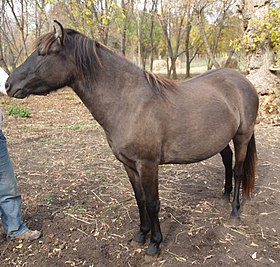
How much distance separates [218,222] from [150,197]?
102 cm

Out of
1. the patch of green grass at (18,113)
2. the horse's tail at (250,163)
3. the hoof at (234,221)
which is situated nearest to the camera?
the hoof at (234,221)

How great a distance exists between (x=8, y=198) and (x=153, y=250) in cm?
131

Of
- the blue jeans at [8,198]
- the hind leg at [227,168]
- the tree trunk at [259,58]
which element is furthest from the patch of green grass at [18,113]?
the hind leg at [227,168]

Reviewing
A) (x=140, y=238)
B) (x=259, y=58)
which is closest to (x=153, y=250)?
(x=140, y=238)

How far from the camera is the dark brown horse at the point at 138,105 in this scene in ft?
6.56

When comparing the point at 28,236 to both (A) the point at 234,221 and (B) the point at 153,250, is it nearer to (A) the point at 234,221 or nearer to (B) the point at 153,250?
(B) the point at 153,250

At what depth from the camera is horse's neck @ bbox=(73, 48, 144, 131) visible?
2.15 metres

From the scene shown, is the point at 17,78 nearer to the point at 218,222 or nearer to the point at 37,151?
the point at 218,222

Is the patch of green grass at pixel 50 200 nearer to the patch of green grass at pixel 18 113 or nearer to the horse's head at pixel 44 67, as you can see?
the horse's head at pixel 44 67

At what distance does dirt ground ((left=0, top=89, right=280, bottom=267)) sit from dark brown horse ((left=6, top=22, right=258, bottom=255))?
1.04 feet

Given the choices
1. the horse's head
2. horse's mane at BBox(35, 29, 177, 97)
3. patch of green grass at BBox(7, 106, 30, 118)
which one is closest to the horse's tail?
horse's mane at BBox(35, 29, 177, 97)

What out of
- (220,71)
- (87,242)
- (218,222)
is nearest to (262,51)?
(220,71)

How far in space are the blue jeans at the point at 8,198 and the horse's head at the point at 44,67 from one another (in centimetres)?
54

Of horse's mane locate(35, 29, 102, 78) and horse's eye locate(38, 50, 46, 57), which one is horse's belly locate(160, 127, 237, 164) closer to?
horse's mane locate(35, 29, 102, 78)
